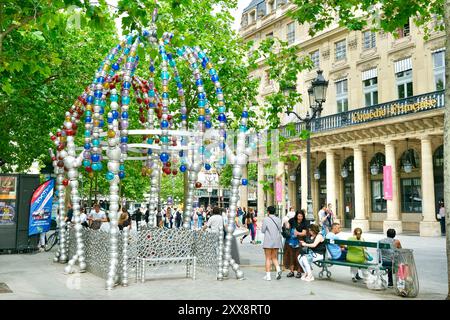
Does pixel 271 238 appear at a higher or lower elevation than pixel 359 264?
higher

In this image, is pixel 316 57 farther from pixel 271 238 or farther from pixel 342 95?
pixel 271 238

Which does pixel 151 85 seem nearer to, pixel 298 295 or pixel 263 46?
pixel 263 46

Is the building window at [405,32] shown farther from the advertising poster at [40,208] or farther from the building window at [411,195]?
the advertising poster at [40,208]

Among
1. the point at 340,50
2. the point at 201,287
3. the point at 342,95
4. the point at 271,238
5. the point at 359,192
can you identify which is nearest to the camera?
the point at 201,287

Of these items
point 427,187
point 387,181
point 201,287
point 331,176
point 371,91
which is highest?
point 371,91

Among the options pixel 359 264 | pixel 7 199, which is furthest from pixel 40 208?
pixel 359 264

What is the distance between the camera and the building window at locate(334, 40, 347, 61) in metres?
32.0

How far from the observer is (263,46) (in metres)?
14.7

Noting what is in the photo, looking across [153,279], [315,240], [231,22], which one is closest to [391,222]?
[231,22]

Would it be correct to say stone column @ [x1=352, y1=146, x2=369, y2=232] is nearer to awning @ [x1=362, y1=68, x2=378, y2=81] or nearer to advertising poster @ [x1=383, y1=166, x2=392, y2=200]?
advertising poster @ [x1=383, y1=166, x2=392, y2=200]

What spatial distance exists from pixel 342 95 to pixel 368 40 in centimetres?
394

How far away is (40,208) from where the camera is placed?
16.8 meters

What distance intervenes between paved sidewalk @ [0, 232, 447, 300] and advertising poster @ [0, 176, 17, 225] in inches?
132
